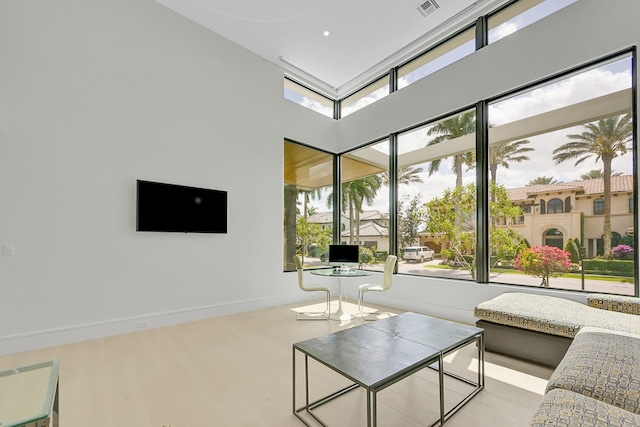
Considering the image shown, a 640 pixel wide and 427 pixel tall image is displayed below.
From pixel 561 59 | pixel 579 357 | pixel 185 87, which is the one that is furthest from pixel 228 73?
pixel 579 357

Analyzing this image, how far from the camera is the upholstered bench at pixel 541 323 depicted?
2.48 meters

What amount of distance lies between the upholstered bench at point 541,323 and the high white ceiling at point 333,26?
4009 mm

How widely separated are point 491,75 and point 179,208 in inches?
190

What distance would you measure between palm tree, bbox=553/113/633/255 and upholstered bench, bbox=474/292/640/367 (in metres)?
0.90

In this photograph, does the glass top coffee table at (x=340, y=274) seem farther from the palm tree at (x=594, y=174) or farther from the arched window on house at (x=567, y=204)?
the palm tree at (x=594, y=174)

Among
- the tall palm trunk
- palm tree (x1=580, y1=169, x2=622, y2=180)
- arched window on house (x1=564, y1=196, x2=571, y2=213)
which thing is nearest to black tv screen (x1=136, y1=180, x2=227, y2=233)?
arched window on house (x1=564, y1=196, x2=571, y2=213)

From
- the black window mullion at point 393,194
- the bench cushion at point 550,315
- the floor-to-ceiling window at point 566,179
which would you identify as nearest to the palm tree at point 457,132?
the floor-to-ceiling window at point 566,179

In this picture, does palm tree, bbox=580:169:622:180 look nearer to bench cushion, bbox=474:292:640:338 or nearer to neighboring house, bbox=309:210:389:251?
bench cushion, bbox=474:292:640:338

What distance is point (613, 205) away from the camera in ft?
10.2

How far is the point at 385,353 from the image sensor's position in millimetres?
1892

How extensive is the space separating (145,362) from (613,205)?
204 inches

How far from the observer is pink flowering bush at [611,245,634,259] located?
3000 mm

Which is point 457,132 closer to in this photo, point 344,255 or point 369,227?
point 369,227

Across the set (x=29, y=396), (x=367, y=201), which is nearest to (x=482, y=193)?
(x=367, y=201)
